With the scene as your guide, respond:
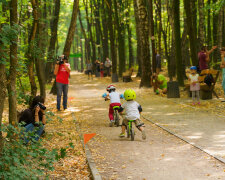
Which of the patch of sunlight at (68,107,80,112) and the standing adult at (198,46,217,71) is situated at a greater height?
the standing adult at (198,46,217,71)

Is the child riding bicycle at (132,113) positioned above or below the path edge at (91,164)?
above

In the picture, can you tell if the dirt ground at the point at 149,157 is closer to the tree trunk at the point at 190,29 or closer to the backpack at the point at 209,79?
the backpack at the point at 209,79

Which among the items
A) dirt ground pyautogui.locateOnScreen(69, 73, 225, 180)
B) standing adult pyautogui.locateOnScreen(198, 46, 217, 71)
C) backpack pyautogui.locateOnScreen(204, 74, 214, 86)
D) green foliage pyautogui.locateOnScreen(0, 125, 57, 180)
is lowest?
dirt ground pyautogui.locateOnScreen(69, 73, 225, 180)

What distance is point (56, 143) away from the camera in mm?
8992

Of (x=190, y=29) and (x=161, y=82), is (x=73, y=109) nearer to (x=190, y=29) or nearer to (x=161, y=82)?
(x=161, y=82)

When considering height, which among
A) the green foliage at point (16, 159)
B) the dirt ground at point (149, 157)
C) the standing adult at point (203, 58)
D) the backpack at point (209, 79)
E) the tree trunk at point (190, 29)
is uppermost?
the tree trunk at point (190, 29)

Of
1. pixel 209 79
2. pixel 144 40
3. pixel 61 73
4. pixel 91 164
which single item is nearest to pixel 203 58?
pixel 209 79

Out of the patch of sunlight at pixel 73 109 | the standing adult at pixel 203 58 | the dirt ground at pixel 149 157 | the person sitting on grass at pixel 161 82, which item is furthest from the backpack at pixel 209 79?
the patch of sunlight at pixel 73 109

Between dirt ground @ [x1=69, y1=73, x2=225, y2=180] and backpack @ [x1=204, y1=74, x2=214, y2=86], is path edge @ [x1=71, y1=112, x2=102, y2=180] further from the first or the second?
backpack @ [x1=204, y1=74, x2=214, y2=86]

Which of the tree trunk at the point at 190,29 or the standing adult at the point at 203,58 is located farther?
the tree trunk at the point at 190,29

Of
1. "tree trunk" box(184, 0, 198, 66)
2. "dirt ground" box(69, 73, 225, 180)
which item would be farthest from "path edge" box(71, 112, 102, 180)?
"tree trunk" box(184, 0, 198, 66)

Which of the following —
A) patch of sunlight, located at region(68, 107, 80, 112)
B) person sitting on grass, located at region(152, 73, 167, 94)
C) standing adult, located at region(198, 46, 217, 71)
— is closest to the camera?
patch of sunlight, located at region(68, 107, 80, 112)

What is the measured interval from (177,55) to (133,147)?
12.1 metres

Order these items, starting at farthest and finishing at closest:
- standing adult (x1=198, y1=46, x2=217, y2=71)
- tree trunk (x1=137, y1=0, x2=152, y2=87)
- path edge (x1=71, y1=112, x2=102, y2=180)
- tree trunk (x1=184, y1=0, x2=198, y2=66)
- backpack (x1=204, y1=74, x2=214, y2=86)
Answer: tree trunk (x1=137, y1=0, x2=152, y2=87), tree trunk (x1=184, y1=0, x2=198, y2=66), standing adult (x1=198, y1=46, x2=217, y2=71), backpack (x1=204, y1=74, x2=214, y2=86), path edge (x1=71, y1=112, x2=102, y2=180)
